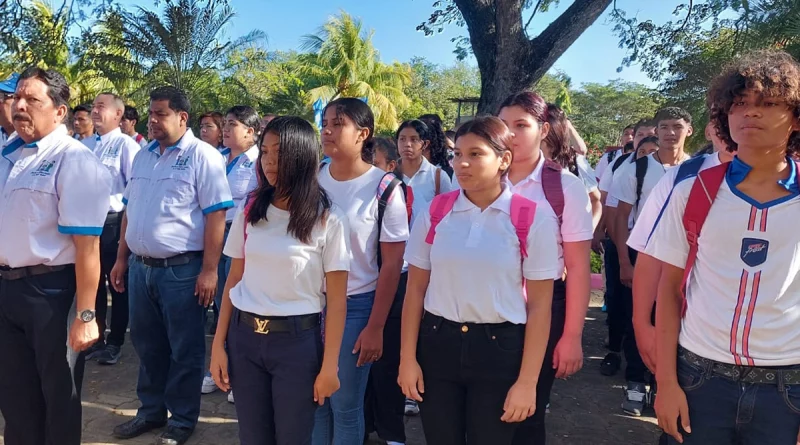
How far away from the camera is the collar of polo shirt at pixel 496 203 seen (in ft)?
7.30

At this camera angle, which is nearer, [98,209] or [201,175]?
[98,209]

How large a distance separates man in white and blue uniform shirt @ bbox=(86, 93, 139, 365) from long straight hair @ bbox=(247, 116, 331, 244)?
10.7ft

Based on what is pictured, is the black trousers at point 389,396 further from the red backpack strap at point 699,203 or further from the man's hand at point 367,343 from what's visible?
the red backpack strap at point 699,203

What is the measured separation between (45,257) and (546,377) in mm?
2474

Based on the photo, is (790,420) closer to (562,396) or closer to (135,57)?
(562,396)

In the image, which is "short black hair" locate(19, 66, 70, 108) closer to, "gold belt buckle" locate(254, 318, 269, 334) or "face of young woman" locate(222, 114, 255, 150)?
"gold belt buckle" locate(254, 318, 269, 334)

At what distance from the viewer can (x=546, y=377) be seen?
8.23 ft

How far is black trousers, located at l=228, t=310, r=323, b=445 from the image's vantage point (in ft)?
7.50

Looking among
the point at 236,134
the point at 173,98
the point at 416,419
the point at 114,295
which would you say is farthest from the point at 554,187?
the point at 114,295

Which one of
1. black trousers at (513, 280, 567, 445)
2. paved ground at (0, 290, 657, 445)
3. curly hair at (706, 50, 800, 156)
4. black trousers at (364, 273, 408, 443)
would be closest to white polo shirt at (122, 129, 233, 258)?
paved ground at (0, 290, 657, 445)

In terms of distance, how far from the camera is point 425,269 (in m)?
2.39

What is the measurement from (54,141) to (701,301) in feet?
9.92

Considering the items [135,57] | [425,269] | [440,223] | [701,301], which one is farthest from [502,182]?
[135,57]

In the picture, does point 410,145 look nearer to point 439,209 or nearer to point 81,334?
point 439,209
